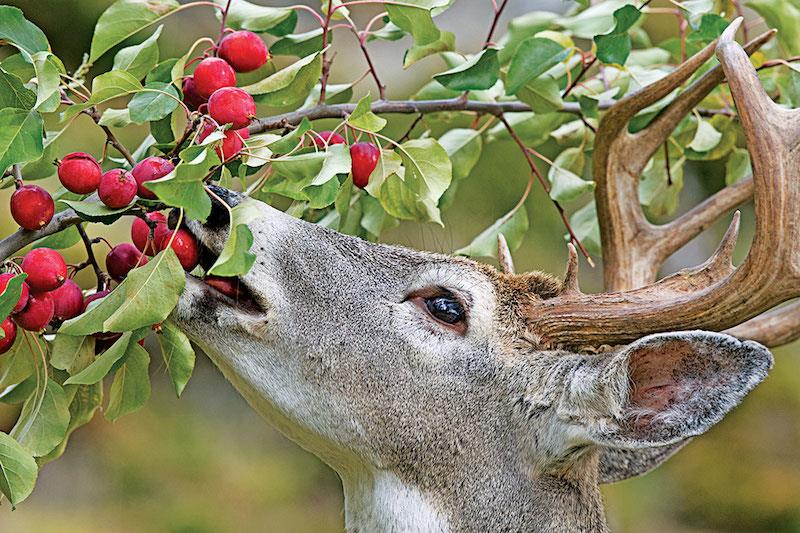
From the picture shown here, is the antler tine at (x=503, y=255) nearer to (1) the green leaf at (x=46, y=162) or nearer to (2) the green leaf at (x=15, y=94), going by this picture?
(1) the green leaf at (x=46, y=162)

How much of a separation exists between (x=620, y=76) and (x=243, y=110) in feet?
4.12

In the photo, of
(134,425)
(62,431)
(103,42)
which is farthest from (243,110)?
(134,425)

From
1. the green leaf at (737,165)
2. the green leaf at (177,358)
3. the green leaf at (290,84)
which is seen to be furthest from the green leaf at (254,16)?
the green leaf at (737,165)

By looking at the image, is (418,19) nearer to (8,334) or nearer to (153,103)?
(153,103)

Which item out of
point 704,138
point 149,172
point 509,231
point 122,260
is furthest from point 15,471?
point 704,138

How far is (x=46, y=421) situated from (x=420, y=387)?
0.67 m

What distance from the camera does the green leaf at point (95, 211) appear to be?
1.60 metres

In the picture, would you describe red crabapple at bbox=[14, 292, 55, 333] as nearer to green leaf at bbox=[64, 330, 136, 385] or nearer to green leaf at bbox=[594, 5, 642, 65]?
green leaf at bbox=[64, 330, 136, 385]

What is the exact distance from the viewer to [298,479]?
6508 millimetres

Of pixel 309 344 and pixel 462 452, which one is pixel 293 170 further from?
pixel 462 452

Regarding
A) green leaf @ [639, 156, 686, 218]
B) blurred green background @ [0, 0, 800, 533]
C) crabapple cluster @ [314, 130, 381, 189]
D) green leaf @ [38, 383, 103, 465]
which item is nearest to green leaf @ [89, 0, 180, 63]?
crabapple cluster @ [314, 130, 381, 189]

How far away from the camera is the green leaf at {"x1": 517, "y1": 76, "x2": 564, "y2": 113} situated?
7.35 feet

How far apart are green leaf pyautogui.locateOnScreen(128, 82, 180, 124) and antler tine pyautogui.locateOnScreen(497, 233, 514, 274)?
101cm

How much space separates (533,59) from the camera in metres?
2.13
